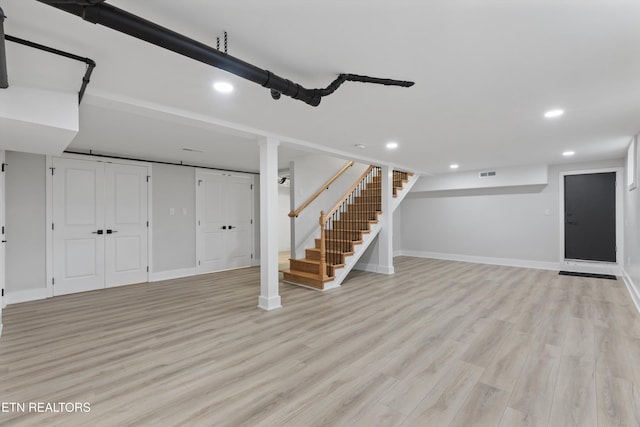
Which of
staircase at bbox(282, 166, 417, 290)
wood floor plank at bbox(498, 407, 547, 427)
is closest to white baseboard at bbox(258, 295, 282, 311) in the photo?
staircase at bbox(282, 166, 417, 290)

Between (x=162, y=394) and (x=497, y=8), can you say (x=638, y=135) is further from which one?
(x=162, y=394)

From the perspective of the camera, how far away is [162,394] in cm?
205

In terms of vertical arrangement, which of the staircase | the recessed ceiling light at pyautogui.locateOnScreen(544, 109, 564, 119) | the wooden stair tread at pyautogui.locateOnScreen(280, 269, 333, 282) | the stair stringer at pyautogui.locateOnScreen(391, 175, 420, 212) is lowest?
the wooden stair tread at pyautogui.locateOnScreen(280, 269, 333, 282)

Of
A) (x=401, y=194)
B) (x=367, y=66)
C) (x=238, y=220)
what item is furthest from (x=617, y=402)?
(x=238, y=220)

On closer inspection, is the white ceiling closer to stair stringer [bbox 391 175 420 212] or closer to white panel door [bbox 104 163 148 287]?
white panel door [bbox 104 163 148 287]

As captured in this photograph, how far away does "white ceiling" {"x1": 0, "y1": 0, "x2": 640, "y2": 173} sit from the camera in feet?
5.19

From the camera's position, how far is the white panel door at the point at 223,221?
6445mm

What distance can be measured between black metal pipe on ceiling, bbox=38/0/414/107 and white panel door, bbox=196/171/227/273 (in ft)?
15.5

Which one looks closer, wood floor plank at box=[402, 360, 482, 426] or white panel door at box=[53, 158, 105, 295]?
wood floor plank at box=[402, 360, 482, 426]

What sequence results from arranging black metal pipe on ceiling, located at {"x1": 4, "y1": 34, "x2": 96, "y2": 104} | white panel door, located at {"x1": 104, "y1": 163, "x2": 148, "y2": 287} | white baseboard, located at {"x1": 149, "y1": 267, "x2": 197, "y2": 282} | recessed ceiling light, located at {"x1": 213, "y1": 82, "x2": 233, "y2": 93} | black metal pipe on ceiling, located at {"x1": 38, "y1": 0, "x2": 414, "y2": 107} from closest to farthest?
1. black metal pipe on ceiling, located at {"x1": 38, "y1": 0, "x2": 414, "y2": 107}
2. black metal pipe on ceiling, located at {"x1": 4, "y1": 34, "x2": 96, "y2": 104}
3. recessed ceiling light, located at {"x1": 213, "y1": 82, "x2": 233, "y2": 93}
4. white panel door, located at {"x1": 104, "y1": 163, "x2": 148, "y2": 287}
5. white baseboard, located at {"x1": 149, "y1": 267, "x2": 197, "y2": 282}

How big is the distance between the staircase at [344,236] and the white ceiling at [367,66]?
Result: 2315 mm

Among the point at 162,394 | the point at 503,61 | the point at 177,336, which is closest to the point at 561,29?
the point at 503,61

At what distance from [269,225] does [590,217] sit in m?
Answer: 7.17

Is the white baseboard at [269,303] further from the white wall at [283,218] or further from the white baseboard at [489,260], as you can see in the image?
the white wall at [283,218]
